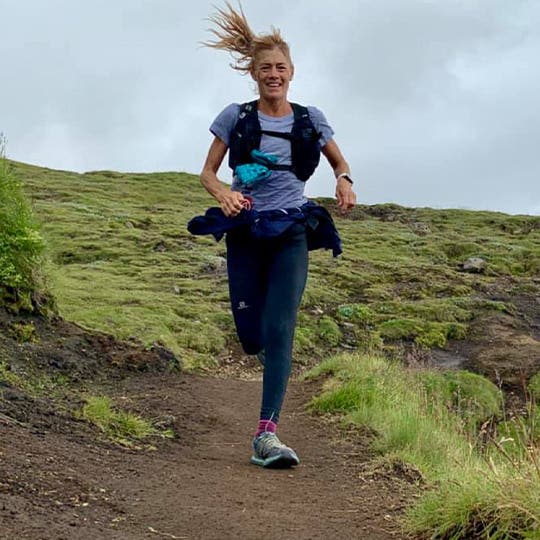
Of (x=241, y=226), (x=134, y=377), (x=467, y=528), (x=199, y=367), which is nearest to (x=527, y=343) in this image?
(x=199, y=367)

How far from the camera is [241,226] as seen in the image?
540 centimetres

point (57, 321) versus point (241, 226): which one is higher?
point (241, 226)

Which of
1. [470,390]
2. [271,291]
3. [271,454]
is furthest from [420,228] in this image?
[271,454]

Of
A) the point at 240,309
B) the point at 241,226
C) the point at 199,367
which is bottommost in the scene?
the point at 199,367

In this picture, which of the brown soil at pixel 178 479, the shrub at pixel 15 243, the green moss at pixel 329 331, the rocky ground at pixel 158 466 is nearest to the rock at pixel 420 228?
the green moss at pixel 329 331

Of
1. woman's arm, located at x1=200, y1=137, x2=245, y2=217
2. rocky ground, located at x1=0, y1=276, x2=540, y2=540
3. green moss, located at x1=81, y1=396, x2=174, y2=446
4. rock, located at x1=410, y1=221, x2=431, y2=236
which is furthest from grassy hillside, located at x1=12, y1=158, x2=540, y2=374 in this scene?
woman's arm, located at x1=200, y1=137, x2=245, y2=217

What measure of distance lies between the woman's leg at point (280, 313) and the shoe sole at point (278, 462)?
267mm

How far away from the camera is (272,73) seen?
5.55m

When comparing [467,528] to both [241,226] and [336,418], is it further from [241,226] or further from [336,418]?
[336,418]

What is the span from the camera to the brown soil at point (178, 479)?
3.76 m

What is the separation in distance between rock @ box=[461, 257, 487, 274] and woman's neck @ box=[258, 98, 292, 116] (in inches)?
834

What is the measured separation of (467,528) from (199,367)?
28.1 feet

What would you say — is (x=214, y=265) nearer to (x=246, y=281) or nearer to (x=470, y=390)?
(x=470, y=390)

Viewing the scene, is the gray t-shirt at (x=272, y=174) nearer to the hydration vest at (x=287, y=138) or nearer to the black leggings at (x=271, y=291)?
the hydration vest at (x=287, y=138)
